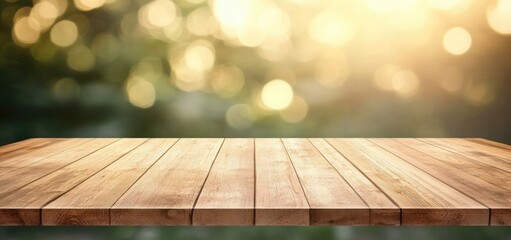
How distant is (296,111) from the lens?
2.37 meters

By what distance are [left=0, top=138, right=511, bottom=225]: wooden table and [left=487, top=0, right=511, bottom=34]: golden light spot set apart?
0.60 m

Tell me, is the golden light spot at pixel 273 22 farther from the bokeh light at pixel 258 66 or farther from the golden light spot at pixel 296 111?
the golden light spot at pixel 296 111

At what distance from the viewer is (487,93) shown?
2.38 m

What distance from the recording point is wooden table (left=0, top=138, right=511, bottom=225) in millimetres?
1099

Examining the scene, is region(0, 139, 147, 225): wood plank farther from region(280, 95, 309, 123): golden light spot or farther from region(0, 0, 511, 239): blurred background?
region(280, 95, 309, 123): golden light spot

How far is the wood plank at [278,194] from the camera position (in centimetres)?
109

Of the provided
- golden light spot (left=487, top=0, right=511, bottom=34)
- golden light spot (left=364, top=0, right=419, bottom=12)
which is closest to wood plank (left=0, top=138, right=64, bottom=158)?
golden light spot (left=364, top=0, right=419, bottom=12)

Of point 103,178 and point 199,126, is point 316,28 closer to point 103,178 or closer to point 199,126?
point 199,126

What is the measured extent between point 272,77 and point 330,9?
1.15 feet

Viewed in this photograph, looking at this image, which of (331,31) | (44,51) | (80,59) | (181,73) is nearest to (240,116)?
(181,73)

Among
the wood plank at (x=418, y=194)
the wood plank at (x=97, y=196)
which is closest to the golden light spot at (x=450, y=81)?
the wood plank at (x=418, y=194)

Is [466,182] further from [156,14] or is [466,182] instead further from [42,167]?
[156,14]

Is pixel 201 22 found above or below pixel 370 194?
above

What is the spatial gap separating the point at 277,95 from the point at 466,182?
3.64 feet
